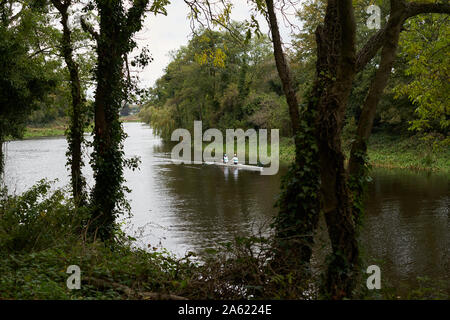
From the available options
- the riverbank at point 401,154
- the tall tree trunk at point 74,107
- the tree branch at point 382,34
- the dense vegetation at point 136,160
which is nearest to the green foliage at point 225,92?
the riverbank at point 401,154

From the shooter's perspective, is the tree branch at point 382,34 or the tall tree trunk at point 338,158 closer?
the tall tree trunk at point 338,158

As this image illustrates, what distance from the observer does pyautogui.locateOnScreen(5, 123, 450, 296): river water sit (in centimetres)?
1156

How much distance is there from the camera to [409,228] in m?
14.6

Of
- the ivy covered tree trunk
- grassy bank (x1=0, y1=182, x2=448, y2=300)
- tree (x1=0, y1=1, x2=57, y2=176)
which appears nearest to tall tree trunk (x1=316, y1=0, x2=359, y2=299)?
grassy bank (x1=0, y1=182, x2=448, y2=300)

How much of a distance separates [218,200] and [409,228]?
934cm

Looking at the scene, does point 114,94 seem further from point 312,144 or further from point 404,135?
point 404,135

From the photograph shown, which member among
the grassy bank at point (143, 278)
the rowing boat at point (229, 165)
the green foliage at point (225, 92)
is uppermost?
the green foliage at point (225, 92)

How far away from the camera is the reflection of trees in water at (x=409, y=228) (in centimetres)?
1066

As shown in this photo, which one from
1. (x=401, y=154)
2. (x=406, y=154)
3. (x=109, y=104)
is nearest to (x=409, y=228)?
(x=109, y=104)

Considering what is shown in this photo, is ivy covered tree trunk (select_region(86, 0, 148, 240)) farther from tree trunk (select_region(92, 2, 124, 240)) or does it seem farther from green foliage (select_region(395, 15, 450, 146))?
green foliage (select_region(395, 15, 450, 146))

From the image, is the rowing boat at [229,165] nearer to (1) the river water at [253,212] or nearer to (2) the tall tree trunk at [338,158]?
(1) the river water at [253,212]

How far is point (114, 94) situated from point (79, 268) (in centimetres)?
588

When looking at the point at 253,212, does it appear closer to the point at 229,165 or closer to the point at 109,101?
the point at 109,101
